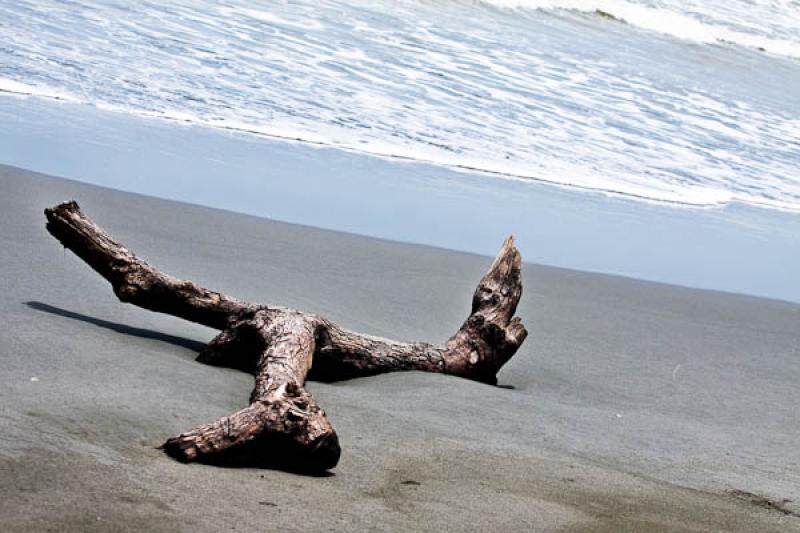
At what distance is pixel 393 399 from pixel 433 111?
7.23 metres

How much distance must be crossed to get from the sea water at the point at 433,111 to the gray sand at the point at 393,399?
703mm

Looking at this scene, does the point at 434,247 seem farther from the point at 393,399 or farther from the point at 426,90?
the point at 426,90

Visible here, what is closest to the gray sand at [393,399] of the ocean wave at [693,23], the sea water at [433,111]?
the sea water at [433,111]

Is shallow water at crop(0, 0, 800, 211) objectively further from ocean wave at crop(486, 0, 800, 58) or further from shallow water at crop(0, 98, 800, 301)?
ocean wave at crop(486, 0, 800, 58)

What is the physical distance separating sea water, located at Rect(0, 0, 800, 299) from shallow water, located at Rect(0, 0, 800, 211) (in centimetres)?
4

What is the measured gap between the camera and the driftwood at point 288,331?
397 centimetres

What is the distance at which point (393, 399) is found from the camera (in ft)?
13.7

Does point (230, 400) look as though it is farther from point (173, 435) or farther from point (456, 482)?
point (456, 482)

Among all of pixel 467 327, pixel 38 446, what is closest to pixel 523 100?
pixel 467 327

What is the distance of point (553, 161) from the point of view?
10.0 m

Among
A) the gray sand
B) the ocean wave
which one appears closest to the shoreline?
the gray sand

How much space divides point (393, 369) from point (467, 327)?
0.37m

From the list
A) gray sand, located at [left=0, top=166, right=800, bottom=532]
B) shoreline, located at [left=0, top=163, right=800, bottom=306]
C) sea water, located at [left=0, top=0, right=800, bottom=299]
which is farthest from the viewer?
sea water, located at [left=0, top=0, right=800, bottom=299]

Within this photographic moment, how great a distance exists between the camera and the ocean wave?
23.3 metres
